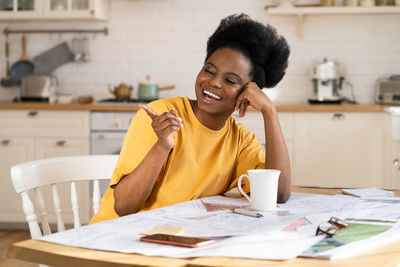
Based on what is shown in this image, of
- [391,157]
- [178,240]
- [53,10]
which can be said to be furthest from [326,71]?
[178,240]

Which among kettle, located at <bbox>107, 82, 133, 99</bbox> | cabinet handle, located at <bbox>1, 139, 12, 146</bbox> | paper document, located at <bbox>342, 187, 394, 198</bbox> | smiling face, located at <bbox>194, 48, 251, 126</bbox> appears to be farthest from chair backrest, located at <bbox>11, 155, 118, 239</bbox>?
kettle, located at <bbox>107, 82, 133, 99</bbox>

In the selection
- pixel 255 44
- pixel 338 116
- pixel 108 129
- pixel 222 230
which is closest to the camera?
pixel 222 230

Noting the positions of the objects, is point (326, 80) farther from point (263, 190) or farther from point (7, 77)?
point (263, 190)

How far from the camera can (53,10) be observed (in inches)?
178

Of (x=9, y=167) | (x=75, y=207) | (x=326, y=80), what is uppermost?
(x=326, y=80)

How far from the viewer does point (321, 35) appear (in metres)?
4.61

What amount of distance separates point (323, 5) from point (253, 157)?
2.92 metres

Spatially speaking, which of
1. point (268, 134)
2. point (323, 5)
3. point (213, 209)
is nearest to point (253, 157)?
point (268, 134)

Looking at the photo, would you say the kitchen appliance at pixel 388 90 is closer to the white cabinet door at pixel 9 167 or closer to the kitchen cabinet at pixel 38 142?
the kitchen cabinet at pixel 38 142

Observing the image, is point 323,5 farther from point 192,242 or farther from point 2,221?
point 192,242

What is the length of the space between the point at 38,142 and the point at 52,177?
263 centimetres

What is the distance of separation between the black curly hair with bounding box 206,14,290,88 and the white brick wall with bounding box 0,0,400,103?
8.94 feet

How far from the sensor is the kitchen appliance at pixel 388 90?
4.20 m

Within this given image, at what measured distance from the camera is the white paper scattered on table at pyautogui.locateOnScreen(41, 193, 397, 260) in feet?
3.20
